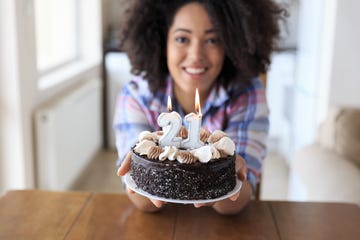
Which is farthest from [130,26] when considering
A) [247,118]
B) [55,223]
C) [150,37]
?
[55,223]

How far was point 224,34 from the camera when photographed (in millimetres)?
1385

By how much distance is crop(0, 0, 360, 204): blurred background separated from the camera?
2.05 metres

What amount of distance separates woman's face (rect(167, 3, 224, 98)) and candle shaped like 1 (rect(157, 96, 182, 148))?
0.44 m

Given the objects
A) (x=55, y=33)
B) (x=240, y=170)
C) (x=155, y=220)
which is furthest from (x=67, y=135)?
(x=240, y=170)

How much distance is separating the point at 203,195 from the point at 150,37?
0.77 m

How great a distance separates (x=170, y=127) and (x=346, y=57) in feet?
6.23

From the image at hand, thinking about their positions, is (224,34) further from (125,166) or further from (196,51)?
(125,166)

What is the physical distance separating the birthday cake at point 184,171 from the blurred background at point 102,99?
2.97ft

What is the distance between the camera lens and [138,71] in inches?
62.0

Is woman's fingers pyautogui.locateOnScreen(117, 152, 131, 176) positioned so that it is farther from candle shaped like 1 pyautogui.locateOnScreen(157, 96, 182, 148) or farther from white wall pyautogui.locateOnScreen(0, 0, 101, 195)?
white wall pyautogui.locateOnScreen(0, 0, 101, 195)

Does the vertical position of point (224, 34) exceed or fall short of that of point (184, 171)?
it exceeds it

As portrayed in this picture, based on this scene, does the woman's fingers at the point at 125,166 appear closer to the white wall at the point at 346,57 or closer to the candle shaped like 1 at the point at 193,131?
the candle shaped like 1 at the point at 193,131

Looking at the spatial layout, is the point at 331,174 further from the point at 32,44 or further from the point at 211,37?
the point at 32,44

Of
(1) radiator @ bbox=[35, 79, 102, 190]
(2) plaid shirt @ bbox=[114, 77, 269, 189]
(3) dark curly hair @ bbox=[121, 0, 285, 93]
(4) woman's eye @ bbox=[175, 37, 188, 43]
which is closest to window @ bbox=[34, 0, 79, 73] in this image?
(1) radiator @ bbox=[35, 79, 102, 190]
